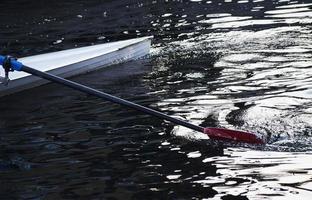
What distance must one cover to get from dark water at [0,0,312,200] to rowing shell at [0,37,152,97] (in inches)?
6.9

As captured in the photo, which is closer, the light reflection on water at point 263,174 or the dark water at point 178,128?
the light reflection on water at point 263,174

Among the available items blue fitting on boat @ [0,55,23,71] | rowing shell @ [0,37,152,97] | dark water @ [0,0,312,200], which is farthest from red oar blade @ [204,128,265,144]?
rowing shell @ [0,37,152,97]

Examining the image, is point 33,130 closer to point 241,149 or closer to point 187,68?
point 241,149

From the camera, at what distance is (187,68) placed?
1047 cm

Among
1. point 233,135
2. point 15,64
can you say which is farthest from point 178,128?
point 15,64

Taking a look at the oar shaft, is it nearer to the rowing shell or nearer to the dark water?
the dark water

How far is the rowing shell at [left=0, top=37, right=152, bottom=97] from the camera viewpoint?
31.3 ft

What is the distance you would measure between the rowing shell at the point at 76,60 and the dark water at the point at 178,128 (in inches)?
6.9

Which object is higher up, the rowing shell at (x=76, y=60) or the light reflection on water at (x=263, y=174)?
the rowing shell at (x=76, y=60)

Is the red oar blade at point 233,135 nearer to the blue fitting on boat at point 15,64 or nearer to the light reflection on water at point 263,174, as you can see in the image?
the light reflection on water at point 263,174

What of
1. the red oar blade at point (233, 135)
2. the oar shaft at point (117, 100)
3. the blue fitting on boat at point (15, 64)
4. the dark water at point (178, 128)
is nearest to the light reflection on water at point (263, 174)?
the dark water at point (178, 128)

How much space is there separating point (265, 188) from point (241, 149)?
1.04m

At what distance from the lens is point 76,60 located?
10648mm

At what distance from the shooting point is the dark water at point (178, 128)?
5.48m
